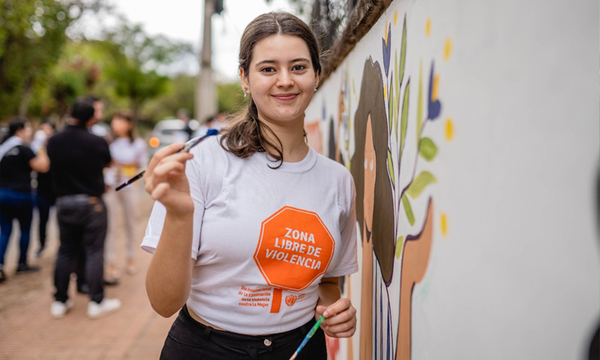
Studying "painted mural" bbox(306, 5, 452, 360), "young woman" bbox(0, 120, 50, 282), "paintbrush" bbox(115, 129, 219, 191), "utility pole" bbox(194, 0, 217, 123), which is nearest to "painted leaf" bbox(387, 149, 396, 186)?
"painted mural" bbox(306, 5, 452, 360)

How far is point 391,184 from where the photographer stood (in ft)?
5.56

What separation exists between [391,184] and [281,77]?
51 centimetres

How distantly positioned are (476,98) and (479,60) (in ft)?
0.24

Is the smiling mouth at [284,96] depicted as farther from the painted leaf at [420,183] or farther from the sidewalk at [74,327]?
the sidewalk at [74,327]

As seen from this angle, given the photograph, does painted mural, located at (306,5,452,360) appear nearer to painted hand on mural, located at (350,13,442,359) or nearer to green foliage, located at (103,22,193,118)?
painted hand on mural, located at (350,13,442,359)

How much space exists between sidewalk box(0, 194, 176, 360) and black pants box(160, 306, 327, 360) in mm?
2700

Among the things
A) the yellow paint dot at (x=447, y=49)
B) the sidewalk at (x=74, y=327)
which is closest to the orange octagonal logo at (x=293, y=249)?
the yellow paint dot at (x=447, y=49)

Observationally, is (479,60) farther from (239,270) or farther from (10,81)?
(10,81)

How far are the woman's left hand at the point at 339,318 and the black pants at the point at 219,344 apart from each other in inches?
4.7

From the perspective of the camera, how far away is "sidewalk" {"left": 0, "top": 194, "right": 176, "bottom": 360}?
13.6 ft

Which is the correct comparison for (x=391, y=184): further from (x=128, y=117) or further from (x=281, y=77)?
(x=128, y=117)

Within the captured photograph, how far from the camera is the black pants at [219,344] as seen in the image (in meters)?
1.60

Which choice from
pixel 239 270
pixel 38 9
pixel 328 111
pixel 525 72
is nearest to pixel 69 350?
pixel 328 111

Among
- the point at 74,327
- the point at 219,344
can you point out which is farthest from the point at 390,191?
the point at 74,327
